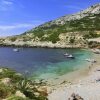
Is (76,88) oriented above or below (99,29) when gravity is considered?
below

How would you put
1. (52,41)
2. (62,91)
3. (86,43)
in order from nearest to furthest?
(62,91)
(86,43)
(52,41)

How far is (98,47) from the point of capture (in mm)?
143375

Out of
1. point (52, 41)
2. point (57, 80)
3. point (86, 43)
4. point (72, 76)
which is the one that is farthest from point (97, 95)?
point (52, 41)

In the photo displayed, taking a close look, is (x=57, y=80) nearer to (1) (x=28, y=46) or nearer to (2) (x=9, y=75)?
(2) (x=9, y=75)

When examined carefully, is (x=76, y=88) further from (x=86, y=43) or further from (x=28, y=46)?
(x=28, y=46)

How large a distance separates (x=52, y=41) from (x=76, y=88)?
398 ft

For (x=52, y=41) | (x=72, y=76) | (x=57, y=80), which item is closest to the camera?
(x=57, y=80)

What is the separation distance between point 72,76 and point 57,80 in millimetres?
6275

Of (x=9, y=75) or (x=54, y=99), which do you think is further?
(x=9, y=75)

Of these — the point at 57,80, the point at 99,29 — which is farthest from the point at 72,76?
the point at 99,29

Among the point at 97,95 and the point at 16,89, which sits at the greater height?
the point at 16,89

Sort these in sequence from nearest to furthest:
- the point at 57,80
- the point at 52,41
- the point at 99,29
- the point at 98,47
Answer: the point at 57,80, the point at 98,47, the point at 52,41, the point at 99,29

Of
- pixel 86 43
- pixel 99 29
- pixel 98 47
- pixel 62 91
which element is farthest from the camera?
pixel 99 29

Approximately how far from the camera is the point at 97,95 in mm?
44156
